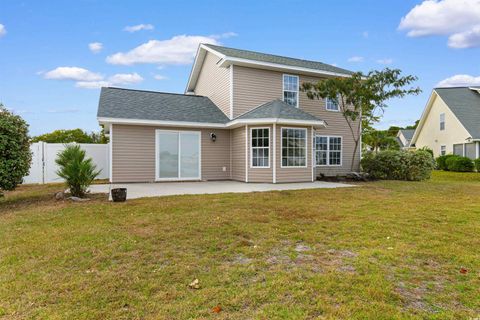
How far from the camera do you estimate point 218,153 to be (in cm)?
1445

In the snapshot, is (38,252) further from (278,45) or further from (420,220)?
(278,45)

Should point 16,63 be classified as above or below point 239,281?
above

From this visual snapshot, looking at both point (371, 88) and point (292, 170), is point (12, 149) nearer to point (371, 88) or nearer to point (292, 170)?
point (292, 170)

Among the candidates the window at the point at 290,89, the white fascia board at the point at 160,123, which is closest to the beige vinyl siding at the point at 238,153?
the white fascia board at the point at 160,123

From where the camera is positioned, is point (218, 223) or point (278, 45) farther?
point (278, 45)

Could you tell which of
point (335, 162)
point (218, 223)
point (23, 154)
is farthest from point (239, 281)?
point (335, 162)

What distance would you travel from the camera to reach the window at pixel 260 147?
12.8 meters

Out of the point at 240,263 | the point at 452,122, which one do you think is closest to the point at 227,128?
the point at 240,263

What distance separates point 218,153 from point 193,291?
11638mm

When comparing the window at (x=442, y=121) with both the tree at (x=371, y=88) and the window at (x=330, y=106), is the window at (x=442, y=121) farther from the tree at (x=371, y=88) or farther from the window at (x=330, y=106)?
the tree at (x=371, y=88)

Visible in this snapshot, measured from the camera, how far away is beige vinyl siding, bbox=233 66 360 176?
14203 millimetres

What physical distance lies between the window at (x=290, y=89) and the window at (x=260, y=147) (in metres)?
3.29

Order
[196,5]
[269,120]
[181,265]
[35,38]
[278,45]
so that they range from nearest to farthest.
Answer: [181,265], [269,120], [35,38], [196,5], [278,45]

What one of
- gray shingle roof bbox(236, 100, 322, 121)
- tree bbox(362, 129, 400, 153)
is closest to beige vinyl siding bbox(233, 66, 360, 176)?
gray shingle roof bbox(236, 100, 322, 121)
